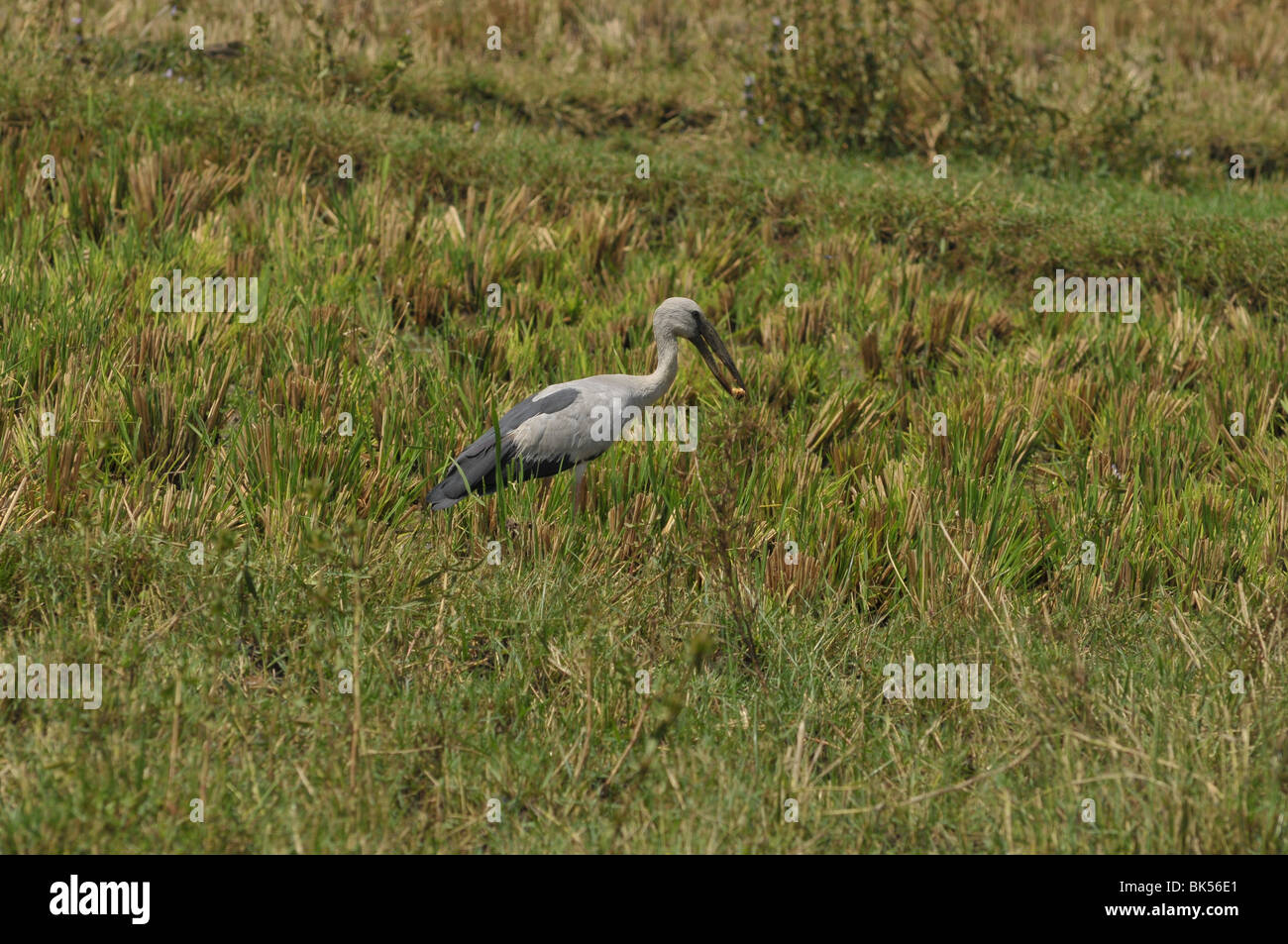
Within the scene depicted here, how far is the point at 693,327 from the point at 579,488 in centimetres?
94

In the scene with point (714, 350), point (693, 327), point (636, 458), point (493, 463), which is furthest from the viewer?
point (714, 350)

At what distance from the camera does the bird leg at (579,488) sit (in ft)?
16.3

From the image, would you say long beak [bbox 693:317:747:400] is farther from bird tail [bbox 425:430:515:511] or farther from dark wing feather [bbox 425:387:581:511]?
bird tail [bbox 425:430:515:511]

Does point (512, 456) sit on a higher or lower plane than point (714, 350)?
lower

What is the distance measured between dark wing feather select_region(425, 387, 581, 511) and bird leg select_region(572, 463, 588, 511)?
7cm

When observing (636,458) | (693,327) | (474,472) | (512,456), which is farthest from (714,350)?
(474,472)

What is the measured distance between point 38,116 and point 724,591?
21.3 feet

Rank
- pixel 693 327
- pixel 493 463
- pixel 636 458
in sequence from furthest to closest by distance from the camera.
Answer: pixel 693 327 < pixel 636 458 < pixel 493 463

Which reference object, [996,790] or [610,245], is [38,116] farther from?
[996,790]

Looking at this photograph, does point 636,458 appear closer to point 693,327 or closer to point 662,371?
point 662,371

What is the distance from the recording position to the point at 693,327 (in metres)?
5.48

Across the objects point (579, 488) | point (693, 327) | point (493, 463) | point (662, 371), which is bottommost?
point (579, 488)

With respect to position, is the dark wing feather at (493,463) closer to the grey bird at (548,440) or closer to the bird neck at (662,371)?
the grey bird at (548,440)
